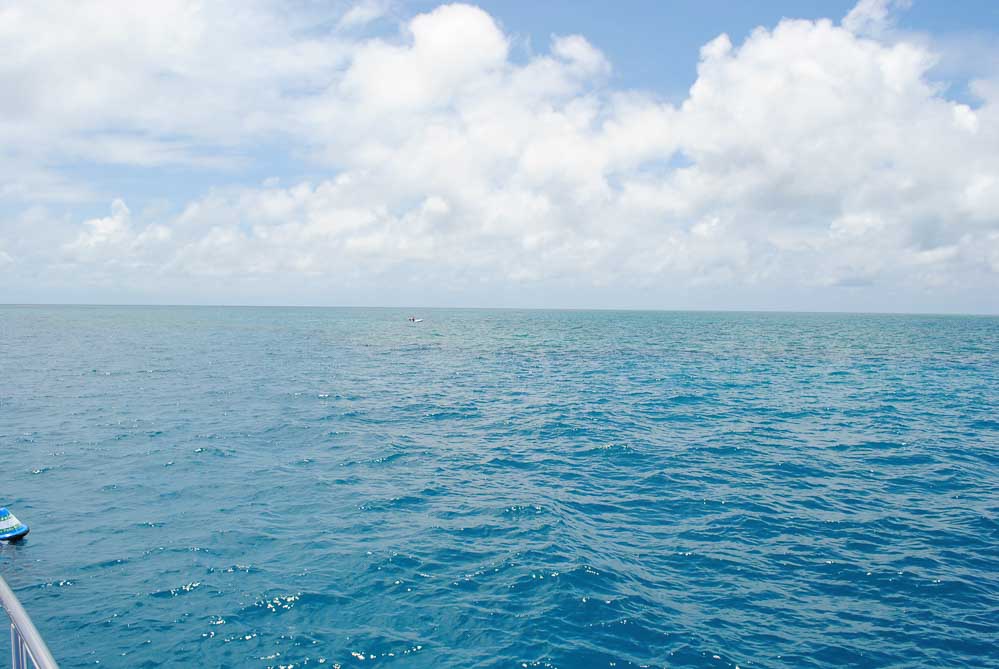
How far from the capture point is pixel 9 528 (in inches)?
759

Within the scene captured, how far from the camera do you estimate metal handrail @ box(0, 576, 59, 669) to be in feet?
16.0

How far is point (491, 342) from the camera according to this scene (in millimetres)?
115062

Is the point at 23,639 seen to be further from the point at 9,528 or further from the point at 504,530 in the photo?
the point at 9,528

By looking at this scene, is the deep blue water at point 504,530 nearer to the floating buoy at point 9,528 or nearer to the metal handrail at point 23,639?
the floating buoy at point 9,528

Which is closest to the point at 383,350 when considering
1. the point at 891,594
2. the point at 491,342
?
the point at 491,342

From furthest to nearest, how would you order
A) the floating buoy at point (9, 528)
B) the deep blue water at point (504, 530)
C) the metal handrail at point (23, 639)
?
the floating buoy at point (9, 528) < the deep blue water at point (504, 530) < the metal handrail at point (23, 639)

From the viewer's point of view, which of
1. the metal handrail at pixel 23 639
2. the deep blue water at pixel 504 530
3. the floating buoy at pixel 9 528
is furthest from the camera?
the floating buoy at pixel 9 528

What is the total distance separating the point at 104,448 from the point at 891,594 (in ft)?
125

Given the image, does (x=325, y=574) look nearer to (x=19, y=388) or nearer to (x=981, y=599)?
(x=981, y=599)

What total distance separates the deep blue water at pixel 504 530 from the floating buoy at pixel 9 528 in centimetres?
55

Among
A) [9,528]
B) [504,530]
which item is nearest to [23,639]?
[504,530]

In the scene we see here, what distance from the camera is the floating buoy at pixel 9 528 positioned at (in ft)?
62.8

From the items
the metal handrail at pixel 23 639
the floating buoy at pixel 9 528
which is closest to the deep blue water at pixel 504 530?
the floating buoy at pixel 9 528

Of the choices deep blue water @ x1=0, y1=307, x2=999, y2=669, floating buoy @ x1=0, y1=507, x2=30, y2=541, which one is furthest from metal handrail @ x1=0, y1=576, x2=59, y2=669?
floating buoy @ x1=0, y1=507, x2=30, y2=541
